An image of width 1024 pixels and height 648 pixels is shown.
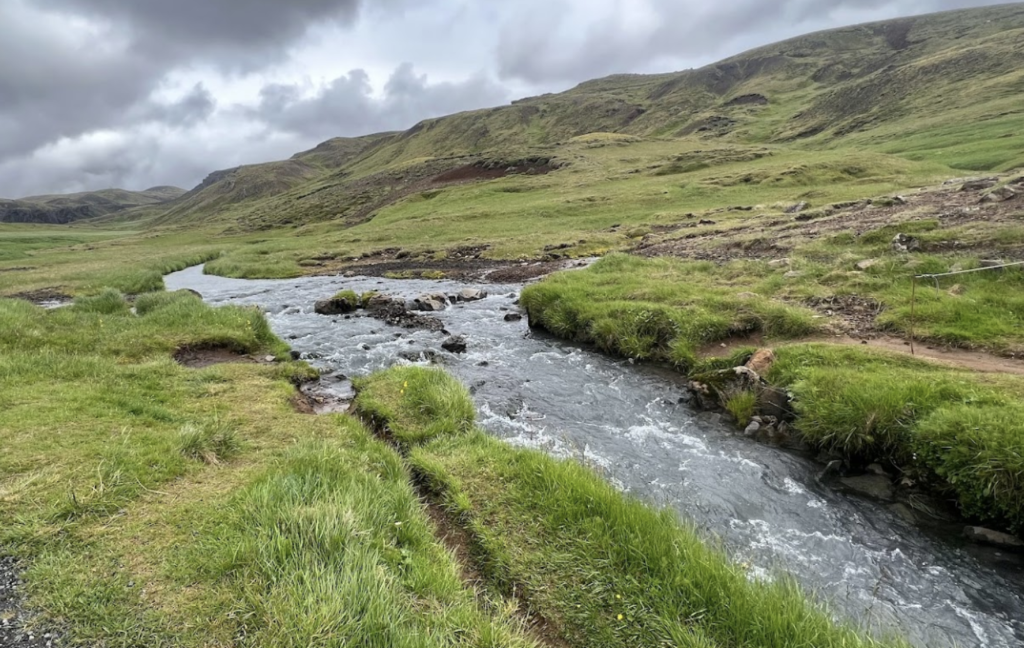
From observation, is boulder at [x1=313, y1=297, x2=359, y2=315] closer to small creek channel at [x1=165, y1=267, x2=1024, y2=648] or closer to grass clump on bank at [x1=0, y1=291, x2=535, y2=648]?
small creek channel at [x1=165, y1=267, x2=1024, y2=648]

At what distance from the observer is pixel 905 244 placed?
75.7 feet

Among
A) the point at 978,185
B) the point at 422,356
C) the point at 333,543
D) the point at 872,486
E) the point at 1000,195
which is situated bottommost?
the point at 872,486

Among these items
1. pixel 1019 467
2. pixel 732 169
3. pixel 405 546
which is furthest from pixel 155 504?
pixel 732 169

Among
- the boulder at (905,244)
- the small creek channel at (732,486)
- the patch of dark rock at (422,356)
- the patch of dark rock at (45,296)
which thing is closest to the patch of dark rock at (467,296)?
the small creek channel at (732,486)

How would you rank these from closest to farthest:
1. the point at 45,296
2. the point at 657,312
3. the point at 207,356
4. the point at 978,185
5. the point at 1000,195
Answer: the point at 207,356 < the point at 657,312 < the point at 1000,195 < the point at 978,185 < the point at 45,296

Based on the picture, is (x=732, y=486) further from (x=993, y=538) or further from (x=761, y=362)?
(x=761, y=362)

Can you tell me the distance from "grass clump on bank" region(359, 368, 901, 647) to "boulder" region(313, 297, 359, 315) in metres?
22.2

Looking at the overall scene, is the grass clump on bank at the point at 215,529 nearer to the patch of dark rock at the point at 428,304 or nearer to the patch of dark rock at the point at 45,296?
the patch of dark rock at the point at 428,304

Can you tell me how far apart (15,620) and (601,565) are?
6491mm

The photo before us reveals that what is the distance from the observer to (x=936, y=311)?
50.8 ft

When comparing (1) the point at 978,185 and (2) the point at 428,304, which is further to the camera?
(1) the point at 978,185

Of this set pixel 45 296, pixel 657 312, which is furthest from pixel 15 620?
pixel 45 296

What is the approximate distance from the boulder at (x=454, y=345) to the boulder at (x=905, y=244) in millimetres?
19695

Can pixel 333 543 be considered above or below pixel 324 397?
above
